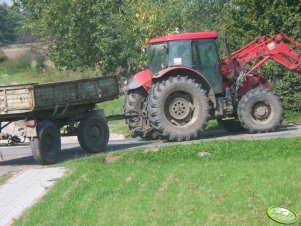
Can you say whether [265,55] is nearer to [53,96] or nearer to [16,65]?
[53,96]

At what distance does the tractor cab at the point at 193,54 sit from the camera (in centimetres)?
1828

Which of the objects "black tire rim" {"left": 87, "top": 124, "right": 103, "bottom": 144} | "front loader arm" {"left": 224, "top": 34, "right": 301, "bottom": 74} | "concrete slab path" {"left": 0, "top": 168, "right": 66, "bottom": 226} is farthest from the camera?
"front loader arm" {"left": 224, "top": 34, "right": 301, "bottom": 74}

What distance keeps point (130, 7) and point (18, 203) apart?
2307 centimetres

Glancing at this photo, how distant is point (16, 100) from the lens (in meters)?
15.6

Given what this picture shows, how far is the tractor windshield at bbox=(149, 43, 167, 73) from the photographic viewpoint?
18.5m

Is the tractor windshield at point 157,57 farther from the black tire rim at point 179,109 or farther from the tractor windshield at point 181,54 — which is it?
the black tire rim at point 179,109

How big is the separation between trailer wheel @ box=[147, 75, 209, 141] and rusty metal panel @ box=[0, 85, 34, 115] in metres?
3.60

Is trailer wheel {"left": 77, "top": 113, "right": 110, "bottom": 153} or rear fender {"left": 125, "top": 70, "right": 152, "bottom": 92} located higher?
rear fender {"left": 125, "top": 70, "right": 152, "bottom": 92}

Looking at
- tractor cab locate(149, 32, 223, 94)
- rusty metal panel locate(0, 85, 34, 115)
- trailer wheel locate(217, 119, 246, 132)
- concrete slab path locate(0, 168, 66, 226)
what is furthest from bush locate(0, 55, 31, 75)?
concrete slab path locate(0, 168, 66, 226)

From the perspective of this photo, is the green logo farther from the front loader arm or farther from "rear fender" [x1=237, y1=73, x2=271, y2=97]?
the front loader arm

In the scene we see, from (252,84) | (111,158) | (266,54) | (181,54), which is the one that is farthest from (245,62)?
(111,158)

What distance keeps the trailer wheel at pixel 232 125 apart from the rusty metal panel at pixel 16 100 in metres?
6.45

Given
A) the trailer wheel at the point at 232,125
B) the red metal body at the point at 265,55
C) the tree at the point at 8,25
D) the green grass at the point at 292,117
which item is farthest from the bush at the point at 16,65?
the tree at the point at 8,25

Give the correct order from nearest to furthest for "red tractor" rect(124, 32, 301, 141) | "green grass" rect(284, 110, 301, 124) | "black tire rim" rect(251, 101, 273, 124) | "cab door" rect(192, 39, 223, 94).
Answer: "red tractor" rect(124, 32, 301, 141) → "cab door" rect(192, 39, 223, 94) → "black tire rim" rect(251, 101, 273, 124) → "green grass" rect(284, 110, 301, 124)
